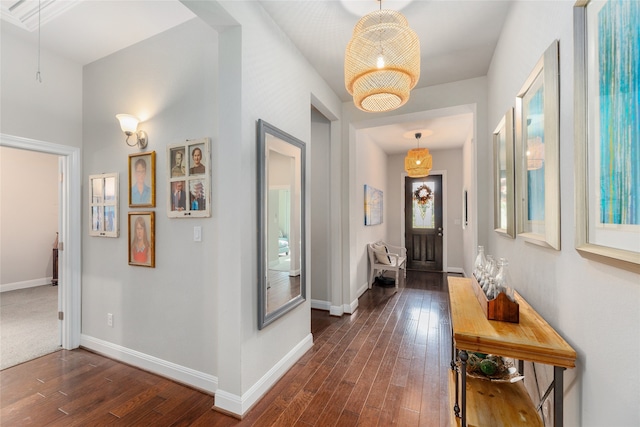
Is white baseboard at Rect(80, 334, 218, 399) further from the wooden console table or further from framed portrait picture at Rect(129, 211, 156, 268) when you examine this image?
the wooden console table

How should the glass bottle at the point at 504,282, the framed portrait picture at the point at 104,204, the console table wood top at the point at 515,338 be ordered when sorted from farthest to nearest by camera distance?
1. the framed portrait picture at the point at 104,204
2. the glass bottle at the point at 504,282
3. the console table wood top at the point at 515,338

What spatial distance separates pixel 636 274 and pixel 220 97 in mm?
2126

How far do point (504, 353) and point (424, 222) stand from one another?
5.83 meters

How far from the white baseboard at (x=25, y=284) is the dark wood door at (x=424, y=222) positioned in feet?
25.0

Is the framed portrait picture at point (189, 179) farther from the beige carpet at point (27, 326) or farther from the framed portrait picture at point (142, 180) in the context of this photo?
the beige carpet at point (27, 326)

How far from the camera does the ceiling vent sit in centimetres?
202

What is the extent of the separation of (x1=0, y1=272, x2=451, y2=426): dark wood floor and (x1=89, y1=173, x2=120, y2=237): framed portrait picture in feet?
4.00

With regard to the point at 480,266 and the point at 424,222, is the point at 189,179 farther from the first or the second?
the point at 424,222

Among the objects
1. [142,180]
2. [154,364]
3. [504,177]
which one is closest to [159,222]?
[142,180]

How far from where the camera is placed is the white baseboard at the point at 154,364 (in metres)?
2.05

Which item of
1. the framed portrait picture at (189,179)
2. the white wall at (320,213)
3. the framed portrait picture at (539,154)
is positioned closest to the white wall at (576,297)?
the framed portrait picture at (539,154)

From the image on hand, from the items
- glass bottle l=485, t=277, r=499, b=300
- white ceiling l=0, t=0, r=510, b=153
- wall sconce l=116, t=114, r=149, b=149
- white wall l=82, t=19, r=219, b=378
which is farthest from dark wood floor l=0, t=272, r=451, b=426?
white ceiling l=0, t=0, r=510, b=153

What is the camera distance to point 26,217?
16.3 feet

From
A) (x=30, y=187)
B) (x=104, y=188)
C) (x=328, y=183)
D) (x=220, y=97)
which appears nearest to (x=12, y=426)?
(x=104, y=188)
